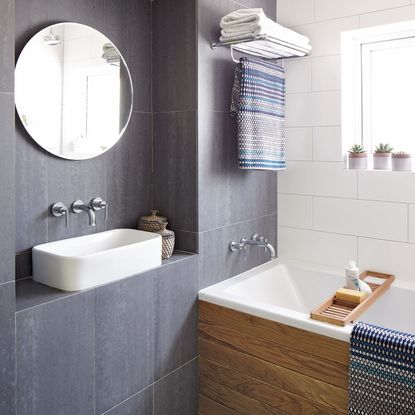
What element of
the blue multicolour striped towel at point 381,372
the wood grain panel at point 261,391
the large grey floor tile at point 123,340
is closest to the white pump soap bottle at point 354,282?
the blue multicolour striped towel at point 381,372

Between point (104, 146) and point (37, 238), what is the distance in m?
0.53

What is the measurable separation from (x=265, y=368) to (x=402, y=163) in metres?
1.26

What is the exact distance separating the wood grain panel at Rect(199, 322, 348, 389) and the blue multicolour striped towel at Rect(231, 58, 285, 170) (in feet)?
Answer: 2.64

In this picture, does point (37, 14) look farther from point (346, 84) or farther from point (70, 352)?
point (346, 84)

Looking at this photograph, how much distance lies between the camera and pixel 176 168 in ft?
7.39

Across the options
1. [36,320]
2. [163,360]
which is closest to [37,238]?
[36,320]

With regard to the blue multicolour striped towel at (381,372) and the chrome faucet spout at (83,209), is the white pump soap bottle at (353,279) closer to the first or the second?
the blue multicolour striped towel at (381,372)

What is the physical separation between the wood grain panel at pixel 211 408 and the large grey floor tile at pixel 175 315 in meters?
0.24

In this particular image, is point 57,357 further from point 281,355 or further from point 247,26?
point 247,26

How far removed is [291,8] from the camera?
8.67 ft

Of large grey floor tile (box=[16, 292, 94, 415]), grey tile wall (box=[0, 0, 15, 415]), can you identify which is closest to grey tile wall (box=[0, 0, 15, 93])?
grey tile wall (box=[0, 0, 15, 415])

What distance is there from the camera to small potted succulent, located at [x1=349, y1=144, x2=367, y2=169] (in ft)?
8.11

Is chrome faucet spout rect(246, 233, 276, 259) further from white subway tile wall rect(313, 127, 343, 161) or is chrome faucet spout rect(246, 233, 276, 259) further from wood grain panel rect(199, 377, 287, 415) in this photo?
wood grain panel rect(199, 377, 287, 415)

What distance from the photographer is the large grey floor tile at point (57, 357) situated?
4.84ft
